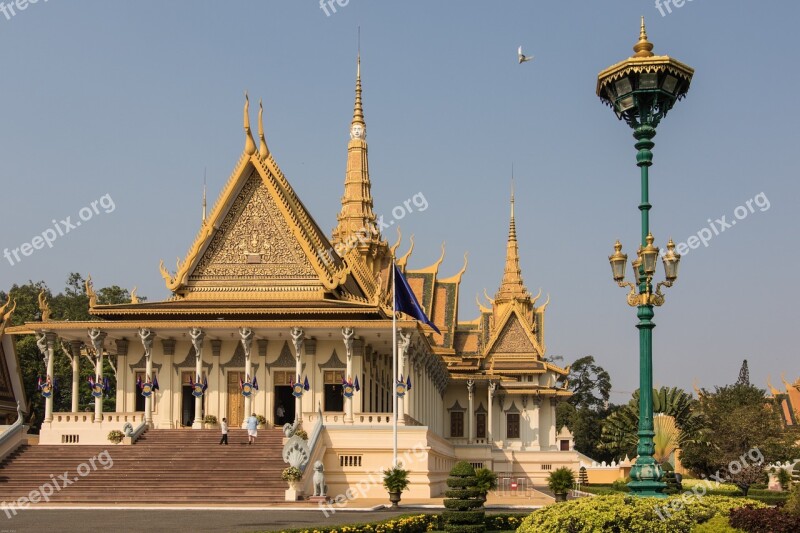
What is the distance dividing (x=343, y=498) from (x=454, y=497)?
1058 cm

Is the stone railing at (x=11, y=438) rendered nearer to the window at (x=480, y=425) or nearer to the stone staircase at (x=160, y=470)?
the stone staircase at (x=160, y=470)

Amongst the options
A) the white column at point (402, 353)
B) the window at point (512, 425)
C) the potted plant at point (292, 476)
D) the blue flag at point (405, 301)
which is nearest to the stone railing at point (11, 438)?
the potted plant at point (292, 476)

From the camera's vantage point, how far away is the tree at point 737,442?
4409 centimetres

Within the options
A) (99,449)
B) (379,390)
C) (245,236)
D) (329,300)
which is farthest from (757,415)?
(99,449)

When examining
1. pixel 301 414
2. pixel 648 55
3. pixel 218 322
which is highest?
pixel 648 55

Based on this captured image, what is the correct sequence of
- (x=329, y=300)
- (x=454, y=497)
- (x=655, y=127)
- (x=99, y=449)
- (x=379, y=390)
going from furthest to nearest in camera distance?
(x=379, y=390) → (x=329, y=300) → (x=99, y=449) → (x=454, y=497) → (x=655, y=127)

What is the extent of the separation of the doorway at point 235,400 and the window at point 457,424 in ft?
66.5

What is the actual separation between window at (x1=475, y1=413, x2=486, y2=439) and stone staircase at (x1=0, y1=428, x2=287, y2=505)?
78.8 ft

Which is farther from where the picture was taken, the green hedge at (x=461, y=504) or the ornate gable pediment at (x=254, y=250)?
the ornate gable pediment at (x=254, y=250)

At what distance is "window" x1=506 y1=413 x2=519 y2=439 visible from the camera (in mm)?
58344

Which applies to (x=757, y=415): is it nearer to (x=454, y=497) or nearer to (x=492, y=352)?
(x=492, y=352)

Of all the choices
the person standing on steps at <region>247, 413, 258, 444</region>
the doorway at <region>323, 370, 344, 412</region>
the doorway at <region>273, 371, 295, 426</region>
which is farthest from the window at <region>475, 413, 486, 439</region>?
the person standing on steps at <region>247, 413, 258, 444</region>

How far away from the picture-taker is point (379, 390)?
43250 mm

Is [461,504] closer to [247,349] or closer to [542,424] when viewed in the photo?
[247,349]
